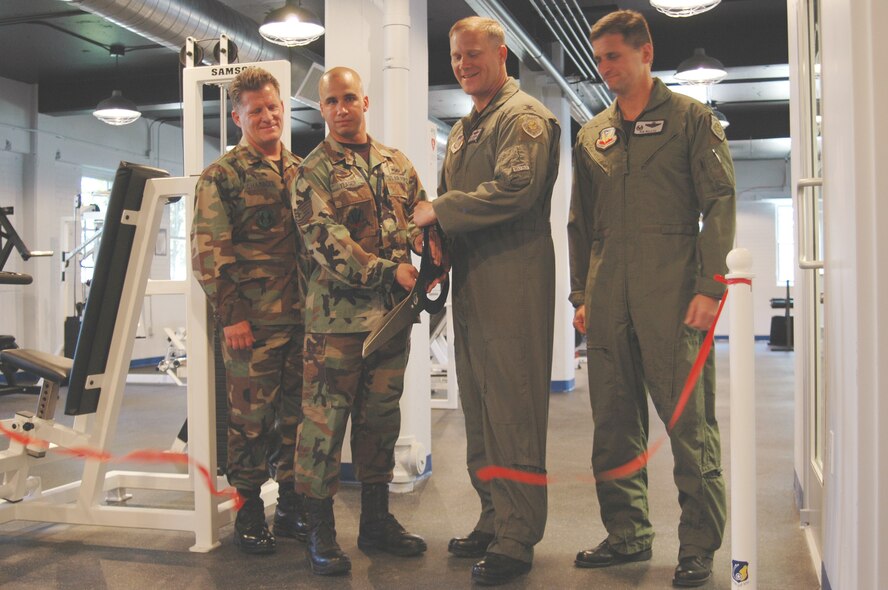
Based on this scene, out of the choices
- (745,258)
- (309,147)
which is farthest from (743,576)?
(309,147)

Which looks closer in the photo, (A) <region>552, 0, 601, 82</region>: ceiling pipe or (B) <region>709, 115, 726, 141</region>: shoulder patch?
(B) <region>709, 115, 726, 141</region>: shoulder patch

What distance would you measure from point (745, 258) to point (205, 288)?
1.82 meters

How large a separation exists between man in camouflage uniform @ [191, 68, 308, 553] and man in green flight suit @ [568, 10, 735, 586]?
1.06m

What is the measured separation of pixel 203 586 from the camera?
8.23 ft

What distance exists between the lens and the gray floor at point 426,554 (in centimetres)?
253

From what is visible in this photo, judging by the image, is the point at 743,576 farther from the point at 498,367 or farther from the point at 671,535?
the point at 671,535

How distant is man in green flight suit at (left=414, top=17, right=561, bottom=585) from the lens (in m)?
2.40

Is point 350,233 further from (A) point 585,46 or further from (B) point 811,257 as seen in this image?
(A) point 585,46

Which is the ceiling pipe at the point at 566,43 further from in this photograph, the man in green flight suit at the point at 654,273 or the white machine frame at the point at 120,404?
the man in green flight suit at the point at 654,273

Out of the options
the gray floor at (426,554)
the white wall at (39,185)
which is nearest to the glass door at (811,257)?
the gray floor at (426,554)

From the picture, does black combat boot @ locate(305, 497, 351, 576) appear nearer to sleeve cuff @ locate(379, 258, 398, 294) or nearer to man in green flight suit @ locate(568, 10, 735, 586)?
sleeve cuff @ locate(379, 258, 398, 294)

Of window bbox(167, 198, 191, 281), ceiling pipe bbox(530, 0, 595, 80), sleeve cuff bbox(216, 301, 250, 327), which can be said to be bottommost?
sleeve cuff bbox(216, 301, 250, 327)

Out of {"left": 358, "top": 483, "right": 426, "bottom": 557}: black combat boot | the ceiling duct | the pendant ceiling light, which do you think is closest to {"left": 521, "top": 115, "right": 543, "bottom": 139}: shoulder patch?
{"left": 358, "top": 483, "right": 426, "bottom": 557}: black combat boot

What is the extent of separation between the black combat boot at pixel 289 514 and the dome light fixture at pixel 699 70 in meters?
5.55
